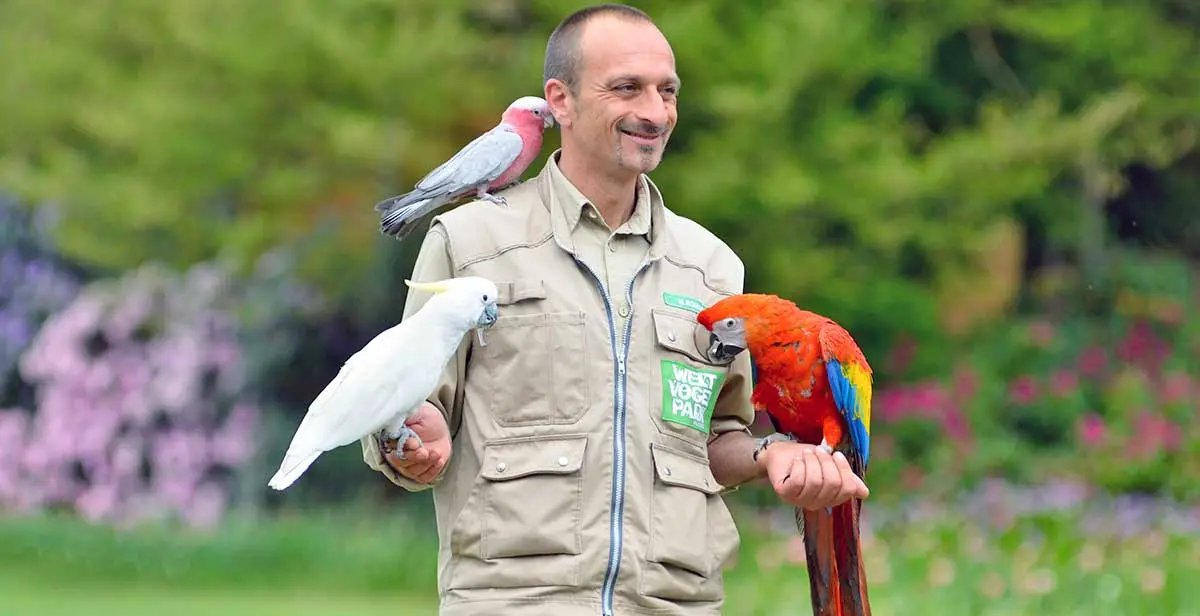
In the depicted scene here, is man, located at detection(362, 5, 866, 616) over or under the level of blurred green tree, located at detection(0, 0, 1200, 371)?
under

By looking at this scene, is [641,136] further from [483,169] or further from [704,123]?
[704,123]

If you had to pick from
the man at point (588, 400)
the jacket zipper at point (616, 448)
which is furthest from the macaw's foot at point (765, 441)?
the jacket zipper at point (616, 448)

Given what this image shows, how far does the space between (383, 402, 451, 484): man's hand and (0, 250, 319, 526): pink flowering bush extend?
24.7 feet

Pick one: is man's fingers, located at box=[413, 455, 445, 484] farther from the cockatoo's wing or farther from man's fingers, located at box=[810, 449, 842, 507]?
man's fingers, located at box=[810, 449, 842, 507]

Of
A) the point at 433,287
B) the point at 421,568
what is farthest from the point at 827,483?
the point at 421,568

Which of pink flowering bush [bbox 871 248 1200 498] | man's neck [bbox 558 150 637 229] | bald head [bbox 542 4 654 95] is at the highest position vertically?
pink flowering bush [bbox 871 248 1200 498]

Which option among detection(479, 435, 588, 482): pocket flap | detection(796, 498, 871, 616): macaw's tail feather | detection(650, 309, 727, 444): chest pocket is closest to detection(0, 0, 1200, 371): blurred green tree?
detection(796, 498, 871, 616): macaw's tail feather

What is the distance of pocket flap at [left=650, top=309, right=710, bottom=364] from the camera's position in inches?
123

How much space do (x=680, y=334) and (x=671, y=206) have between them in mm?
6412

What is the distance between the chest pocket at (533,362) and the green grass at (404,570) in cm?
452

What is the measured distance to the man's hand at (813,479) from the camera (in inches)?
118

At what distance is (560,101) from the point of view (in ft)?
10.5

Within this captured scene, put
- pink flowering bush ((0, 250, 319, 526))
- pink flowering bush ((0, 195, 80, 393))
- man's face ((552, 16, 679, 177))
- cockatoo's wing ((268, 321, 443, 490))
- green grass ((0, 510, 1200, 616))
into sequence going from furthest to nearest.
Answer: pink flowering bush ((0, 195, 80, 393)) → pink flowering bush ((0, 250, 319, 526)) → green grass ((0, 510, 1200, 616)) → man's face ((552, 16, 679, 177)) → cockatoo's wing ((268, 321, 443, 490))

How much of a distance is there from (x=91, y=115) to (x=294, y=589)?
3.56m
